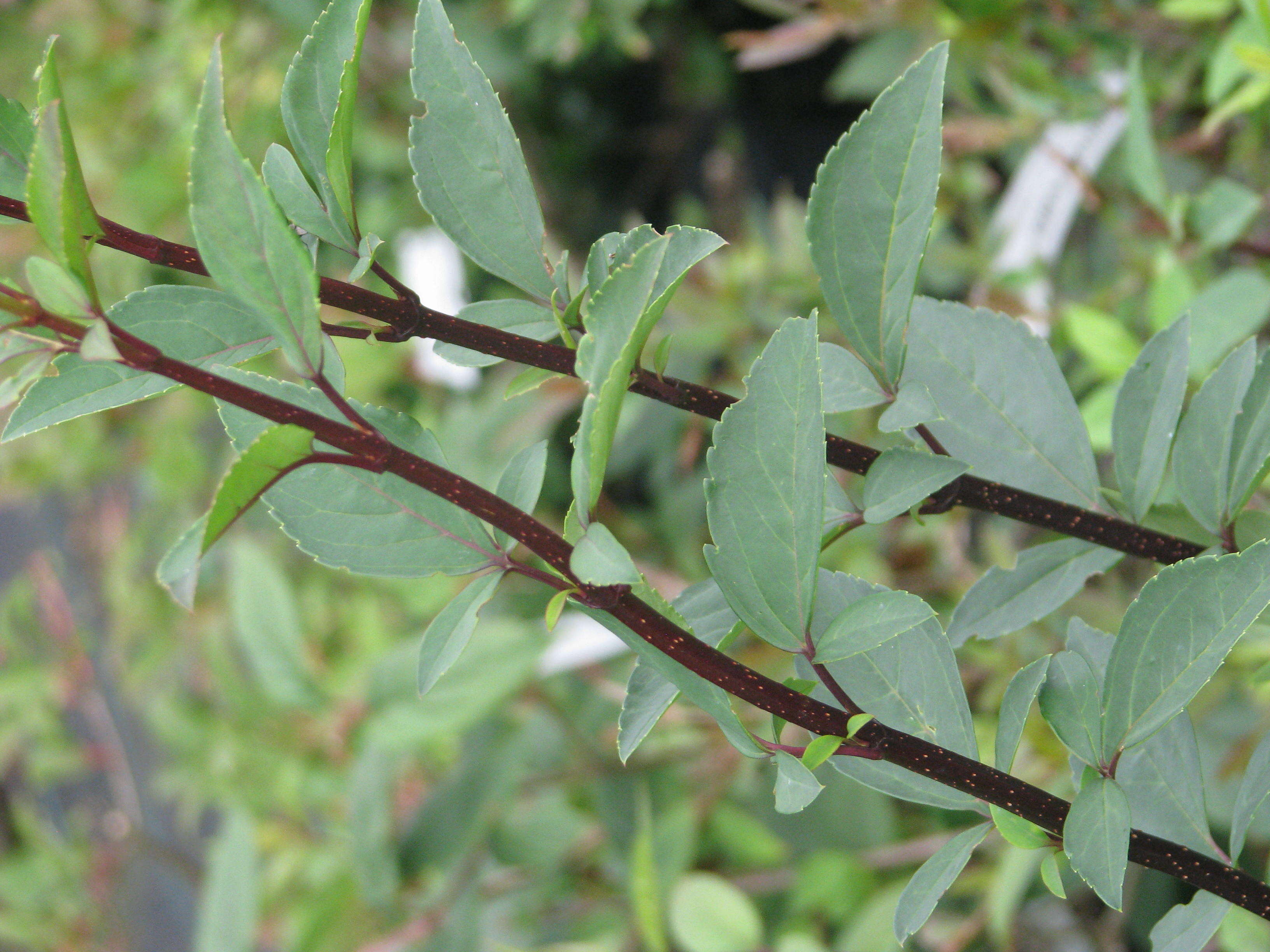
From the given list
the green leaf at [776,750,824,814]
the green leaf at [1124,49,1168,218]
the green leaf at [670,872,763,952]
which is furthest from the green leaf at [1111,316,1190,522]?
the green leaf at [670,872,763,952]

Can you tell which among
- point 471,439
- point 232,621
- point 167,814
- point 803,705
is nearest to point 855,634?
point 803,705

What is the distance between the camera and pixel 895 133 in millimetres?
210

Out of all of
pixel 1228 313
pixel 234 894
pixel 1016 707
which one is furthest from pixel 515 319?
pixel 234 894

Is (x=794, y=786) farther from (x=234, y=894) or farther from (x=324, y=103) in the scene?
(x=234, y=894)

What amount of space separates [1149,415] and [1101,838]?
0.11 m

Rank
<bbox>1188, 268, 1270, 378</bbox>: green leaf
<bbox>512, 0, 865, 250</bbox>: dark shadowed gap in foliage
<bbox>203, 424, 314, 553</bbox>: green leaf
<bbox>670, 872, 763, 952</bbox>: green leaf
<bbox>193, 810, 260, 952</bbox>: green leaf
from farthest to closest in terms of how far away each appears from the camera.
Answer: <bbox>512, 0, 865, 250</bbox>: dark shadowed gap in foliage, <bbox>193, 810, 260, 952</bbox>: green leaf, <bbox>670, 872, 763, 952</bbox>: green leaf, <bbox>1188, 268, 1270, 378</bbox>: green leaf, <bbox>203, 424, 314, 553</bbox>: green leaf

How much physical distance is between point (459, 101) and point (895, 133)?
0.09 metres

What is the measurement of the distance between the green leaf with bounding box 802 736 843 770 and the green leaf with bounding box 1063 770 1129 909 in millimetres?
46

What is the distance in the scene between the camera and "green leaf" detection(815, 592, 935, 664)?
19 centimetres

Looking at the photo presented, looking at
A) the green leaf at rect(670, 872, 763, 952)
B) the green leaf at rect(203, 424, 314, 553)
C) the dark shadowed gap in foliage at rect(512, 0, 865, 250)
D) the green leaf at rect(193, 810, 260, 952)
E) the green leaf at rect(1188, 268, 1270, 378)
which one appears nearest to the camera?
the green leaf at rect(203, 424, 314, 553)

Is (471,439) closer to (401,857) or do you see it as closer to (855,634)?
(401,857)

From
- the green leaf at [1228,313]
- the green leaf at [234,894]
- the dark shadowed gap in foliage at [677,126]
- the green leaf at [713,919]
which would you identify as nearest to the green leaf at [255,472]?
the green leaf at [1228,313]

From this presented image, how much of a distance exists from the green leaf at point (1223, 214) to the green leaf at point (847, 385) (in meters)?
0.30

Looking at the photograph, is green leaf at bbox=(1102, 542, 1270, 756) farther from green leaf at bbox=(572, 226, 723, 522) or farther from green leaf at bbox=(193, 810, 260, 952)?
green leaf at bbox=(193, 810, 260, 952)
